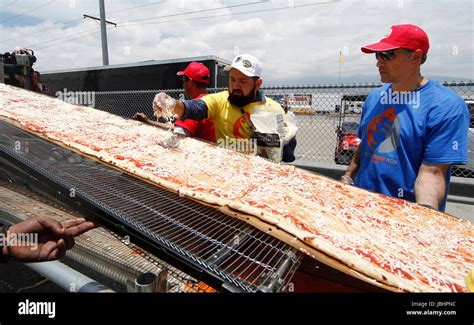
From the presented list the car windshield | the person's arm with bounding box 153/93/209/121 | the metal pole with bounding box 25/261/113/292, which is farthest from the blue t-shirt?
the car windshield

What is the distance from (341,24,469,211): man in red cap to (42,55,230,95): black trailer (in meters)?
6.87

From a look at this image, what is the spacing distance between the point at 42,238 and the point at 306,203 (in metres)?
1.60

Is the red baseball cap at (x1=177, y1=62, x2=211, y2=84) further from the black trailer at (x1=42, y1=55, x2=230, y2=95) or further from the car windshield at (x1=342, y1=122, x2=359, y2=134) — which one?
the car windshield at (x1=342, y1=122, x2=359, y2=134)

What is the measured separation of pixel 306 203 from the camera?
1977 mm

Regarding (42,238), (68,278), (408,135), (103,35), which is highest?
(103,35)

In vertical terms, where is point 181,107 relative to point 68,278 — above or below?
above

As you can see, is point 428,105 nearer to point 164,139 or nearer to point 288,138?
point 288,138

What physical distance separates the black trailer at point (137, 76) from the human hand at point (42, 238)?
7662 mm

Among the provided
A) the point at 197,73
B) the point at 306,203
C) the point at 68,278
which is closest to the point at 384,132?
the point at 306,203

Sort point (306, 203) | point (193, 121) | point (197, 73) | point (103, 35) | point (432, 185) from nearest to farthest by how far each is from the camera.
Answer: point (306, 203)
point (432, 185)
point (193, 121)
point (197, 73)
point (103, 35)

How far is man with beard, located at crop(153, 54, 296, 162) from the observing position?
284cm

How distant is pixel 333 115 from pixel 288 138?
4157 mm

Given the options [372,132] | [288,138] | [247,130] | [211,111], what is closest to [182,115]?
[211,111]

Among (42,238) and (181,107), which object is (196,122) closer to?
(181,107)
